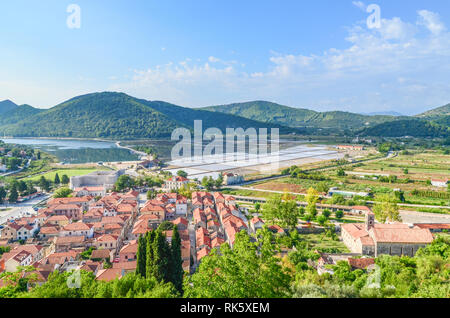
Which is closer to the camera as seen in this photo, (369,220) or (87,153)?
(369,220)

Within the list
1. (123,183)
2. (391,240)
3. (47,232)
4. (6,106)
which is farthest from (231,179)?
(6,106)

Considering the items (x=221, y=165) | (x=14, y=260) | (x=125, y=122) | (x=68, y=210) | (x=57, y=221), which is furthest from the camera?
(x=125, y=122)

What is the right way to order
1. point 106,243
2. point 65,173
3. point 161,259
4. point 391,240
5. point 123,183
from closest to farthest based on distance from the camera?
point 161,259 → point 391,240 → point 106,243 → point 123,183 → point 65,173

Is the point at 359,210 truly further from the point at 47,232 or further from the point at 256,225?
the point at 47,232

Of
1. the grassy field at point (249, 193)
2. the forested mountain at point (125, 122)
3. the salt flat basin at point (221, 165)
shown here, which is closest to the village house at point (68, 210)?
the grassy field at point (249, 193)
